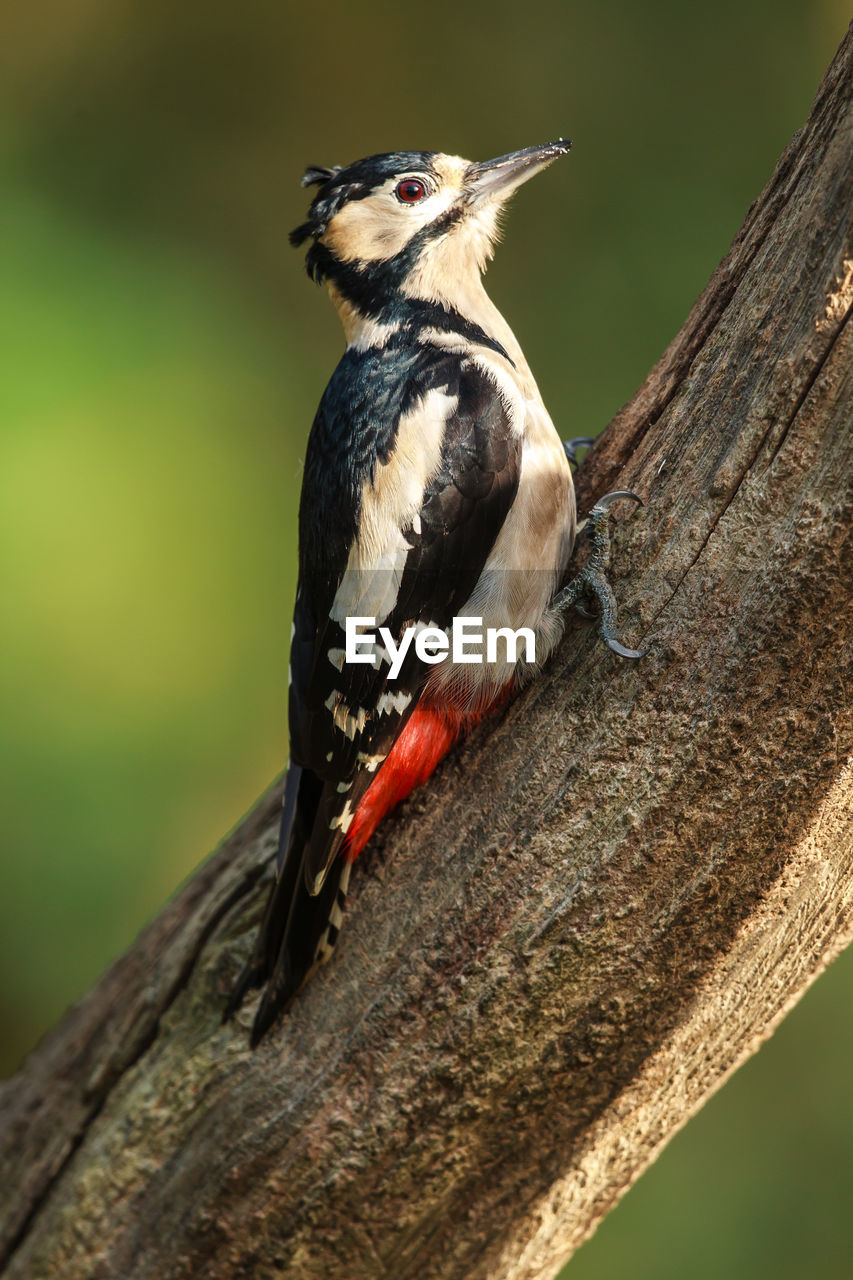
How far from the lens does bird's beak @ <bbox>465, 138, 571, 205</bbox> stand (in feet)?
4.72

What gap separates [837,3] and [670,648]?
7.83ft

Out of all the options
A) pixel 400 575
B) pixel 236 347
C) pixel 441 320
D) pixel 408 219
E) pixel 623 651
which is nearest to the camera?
pixel 623 651

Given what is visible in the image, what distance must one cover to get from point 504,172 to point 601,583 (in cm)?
71

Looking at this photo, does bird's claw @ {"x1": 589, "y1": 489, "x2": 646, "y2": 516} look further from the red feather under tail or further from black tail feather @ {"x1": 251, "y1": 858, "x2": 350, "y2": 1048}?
black tail feather @ {"x1": 251, "y1": 858, "x2": 350, "y2": 1048}

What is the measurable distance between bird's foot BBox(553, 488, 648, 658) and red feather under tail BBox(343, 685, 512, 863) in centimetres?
17

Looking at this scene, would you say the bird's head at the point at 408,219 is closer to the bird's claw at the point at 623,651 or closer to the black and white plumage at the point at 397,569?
the black and white plumage at the point at 397,569

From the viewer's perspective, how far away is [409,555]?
3.85 feet

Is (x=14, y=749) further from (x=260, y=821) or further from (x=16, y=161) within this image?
(x=16, y=161)

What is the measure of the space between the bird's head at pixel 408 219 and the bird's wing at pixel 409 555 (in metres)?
0.29

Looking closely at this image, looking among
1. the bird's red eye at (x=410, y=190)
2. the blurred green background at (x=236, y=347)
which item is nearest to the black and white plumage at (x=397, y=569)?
the bird's red eye at (x=410, y=190)

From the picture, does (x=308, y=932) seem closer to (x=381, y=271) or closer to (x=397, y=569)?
(x=397, y=569)

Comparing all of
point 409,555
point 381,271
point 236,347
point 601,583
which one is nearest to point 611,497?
point 601,583

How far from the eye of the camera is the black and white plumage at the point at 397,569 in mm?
1177

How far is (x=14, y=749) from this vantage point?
2279 mm
